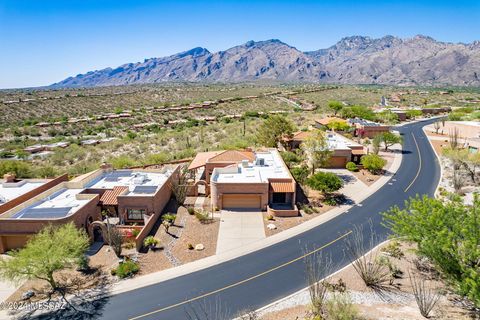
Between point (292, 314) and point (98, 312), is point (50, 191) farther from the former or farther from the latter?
point (292, 314)

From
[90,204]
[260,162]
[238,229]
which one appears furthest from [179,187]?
[260,162]

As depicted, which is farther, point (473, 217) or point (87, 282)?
point (87, 282)

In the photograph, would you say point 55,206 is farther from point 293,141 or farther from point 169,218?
point 293,141

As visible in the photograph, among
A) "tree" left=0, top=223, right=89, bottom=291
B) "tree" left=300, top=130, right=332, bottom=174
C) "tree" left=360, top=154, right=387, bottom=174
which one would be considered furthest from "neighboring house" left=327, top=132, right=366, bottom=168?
"tree" left=0, top=223, right=89, bottom=291

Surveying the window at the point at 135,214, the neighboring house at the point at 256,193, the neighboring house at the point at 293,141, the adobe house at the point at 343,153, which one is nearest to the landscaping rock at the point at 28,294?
the window at the point at 135,214

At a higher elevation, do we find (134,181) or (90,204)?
(134,181)

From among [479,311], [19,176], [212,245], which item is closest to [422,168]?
[479,311]
